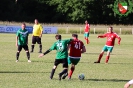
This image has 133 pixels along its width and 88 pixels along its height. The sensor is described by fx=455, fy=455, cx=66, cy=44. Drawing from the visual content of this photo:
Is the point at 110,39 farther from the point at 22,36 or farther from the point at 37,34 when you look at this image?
the point at 37,34

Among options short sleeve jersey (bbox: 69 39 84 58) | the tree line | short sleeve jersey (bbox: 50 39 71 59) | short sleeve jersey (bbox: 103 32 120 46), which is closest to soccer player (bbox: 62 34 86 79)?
short sleeve jersey (bbox: 69 39 84 58)

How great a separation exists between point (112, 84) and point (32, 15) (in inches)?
3046

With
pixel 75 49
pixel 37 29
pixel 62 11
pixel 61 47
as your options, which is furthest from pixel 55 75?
pixel 62 11

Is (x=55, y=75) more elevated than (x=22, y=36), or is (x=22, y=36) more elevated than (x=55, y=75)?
(x=22, y=36)

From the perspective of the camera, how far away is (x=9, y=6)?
86375 millimetres

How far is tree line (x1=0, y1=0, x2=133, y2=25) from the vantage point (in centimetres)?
8612

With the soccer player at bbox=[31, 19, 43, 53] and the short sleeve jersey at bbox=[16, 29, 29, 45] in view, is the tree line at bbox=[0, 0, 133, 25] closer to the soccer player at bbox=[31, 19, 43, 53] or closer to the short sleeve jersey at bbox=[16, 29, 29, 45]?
the soccer player at bbox=[31, 19, 43, 53]

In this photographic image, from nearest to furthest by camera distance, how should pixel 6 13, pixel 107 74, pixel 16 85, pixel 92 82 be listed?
pixel 16 85, pixel 92 82, pixel 107 74, pixel 6 13

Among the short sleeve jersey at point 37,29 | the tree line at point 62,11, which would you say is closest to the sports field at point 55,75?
the short sleeve jersey at point 37,29

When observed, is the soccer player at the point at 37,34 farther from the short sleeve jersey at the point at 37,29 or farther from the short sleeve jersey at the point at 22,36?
the short sleeve jersey at the point at 22,36

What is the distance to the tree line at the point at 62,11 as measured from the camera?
86125 mm

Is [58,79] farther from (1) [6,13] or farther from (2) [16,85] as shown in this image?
(1) [6,13]

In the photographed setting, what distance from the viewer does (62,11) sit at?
289 ft

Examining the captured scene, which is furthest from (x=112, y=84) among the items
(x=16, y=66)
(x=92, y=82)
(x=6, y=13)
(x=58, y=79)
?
(x=6, y=13)
